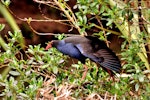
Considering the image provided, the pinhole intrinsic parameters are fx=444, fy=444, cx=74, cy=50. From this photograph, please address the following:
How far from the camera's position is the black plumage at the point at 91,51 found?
5.36 ft

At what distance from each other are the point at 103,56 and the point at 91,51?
0.05 m

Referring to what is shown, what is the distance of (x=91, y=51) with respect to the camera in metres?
1.67

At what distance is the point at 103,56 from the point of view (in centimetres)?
166

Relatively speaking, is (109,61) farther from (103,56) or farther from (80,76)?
(80,76)

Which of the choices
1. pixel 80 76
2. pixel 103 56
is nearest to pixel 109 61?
pixel 103 56

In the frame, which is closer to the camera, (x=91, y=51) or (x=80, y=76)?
(x=91, y=51)

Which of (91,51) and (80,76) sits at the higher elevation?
(91,51)

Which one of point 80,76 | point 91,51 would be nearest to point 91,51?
Answer: point 91,51

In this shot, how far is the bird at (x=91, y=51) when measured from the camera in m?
1.63

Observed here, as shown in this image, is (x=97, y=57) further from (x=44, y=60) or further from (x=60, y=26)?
(x=60, y=26)

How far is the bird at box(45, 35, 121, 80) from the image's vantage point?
5.36 feet

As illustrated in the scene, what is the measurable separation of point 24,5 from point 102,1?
1.81 metres

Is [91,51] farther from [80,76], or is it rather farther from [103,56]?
[80,76]

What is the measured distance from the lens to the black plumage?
1.63 metres
